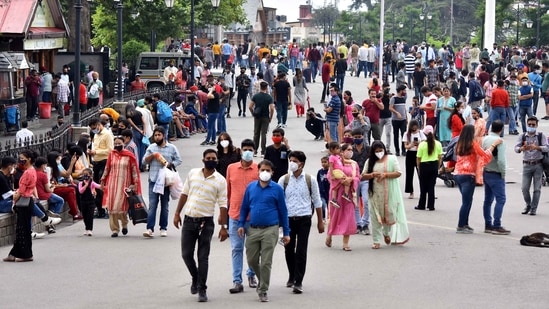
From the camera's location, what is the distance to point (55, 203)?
20219mm

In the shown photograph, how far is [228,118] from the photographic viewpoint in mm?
41500

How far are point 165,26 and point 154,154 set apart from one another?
1502 inches

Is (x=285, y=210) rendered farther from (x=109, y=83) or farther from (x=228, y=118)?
(x=109, y=83)

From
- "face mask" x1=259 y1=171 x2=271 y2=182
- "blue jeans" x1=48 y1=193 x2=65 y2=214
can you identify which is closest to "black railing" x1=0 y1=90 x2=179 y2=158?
"blue jeans" x1=48 y1=193 x2=65 y2=214

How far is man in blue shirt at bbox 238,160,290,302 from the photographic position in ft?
45.7

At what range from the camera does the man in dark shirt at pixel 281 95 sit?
35.7m

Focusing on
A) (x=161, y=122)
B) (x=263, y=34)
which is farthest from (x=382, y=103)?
(x=263, y=34)

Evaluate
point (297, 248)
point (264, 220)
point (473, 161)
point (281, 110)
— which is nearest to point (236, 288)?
point (297, 248)

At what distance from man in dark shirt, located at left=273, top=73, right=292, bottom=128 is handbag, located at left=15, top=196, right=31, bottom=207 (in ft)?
60.8

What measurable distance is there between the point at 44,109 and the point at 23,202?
25.1 meters

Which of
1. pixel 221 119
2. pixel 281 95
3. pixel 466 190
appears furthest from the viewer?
pixel 281 95

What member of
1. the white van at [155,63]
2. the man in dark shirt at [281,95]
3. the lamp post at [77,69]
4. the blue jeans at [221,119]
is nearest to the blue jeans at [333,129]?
the blue jeans at [221,119]

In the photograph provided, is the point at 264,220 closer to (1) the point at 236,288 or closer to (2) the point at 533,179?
(1) the point at 236,288

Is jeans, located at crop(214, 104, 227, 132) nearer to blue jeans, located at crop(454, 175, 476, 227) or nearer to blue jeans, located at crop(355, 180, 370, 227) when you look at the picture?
blue jeans, located at crop(355, 180, 370, 227)
